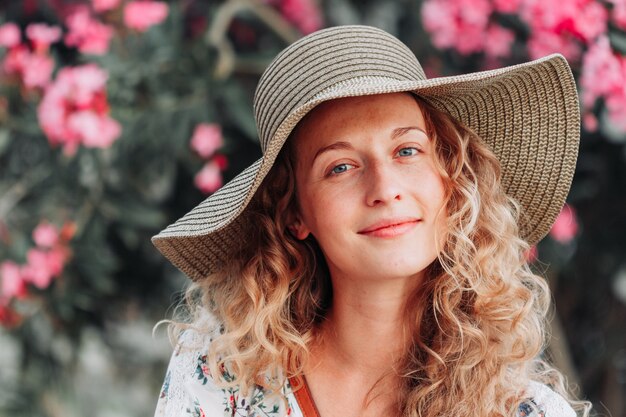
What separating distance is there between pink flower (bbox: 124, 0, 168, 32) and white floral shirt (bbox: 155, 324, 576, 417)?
1201 millimetres

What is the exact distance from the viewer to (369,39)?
7.50ft

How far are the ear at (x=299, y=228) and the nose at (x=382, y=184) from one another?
1.01ft

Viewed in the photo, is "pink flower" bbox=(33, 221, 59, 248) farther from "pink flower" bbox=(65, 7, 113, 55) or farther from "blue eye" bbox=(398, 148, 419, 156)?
"blue eye" bbox=(398, 148, 419, 156)

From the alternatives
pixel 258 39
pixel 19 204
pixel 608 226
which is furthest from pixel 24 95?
pixel 608 226

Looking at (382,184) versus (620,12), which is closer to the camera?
(382,184)

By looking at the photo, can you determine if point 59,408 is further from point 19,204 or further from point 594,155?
point 594,155

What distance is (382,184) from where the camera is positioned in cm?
216

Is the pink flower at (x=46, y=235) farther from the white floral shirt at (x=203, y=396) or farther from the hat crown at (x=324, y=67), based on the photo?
the hat crown at (x=324, y=67)

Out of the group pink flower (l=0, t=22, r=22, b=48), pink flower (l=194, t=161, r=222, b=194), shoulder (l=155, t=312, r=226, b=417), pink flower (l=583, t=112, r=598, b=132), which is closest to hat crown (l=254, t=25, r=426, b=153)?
shoulder (l=155, t=312, r=226, b=417)

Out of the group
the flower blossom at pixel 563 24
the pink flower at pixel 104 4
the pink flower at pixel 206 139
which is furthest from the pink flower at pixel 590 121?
the pink flower at pixel 104 4

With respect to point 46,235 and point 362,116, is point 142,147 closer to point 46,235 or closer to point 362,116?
point 46,235

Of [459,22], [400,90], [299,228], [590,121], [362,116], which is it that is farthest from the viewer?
[459,22]

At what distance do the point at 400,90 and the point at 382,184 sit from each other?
0.66 ft

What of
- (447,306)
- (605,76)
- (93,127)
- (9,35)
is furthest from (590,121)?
(9,35)
